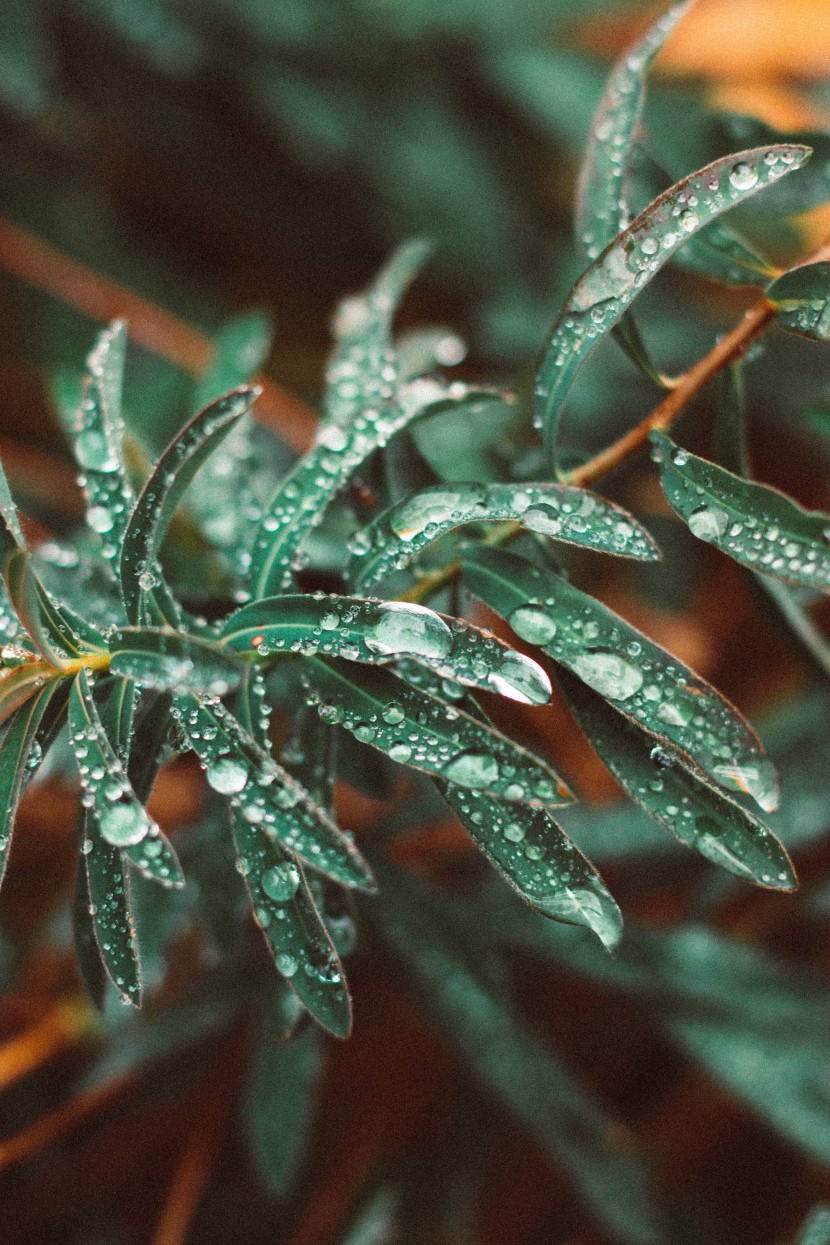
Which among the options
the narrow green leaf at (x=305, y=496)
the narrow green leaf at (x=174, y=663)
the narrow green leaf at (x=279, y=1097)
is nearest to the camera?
the narrow green leaf at (x=174, y=663)

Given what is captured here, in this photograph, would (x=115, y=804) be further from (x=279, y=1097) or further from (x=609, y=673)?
(x=279, y=1097)

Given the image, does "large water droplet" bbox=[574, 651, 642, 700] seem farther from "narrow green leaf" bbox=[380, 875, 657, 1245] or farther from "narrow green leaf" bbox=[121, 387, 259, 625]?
"narrow green leaf" bbox=[380, 875, 657, 1245]

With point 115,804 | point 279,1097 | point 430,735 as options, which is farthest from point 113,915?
point 279,1097

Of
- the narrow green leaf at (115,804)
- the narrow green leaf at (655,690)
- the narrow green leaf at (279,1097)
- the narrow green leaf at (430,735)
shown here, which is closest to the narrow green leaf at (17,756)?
the narrow green leaf at (115,804)

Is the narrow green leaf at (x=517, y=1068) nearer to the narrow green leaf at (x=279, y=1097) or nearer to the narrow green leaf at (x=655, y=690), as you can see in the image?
the narrow green leaf at (x=279, y=1097)

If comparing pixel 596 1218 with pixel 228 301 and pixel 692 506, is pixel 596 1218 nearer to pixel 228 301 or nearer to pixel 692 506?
pixel 692 506

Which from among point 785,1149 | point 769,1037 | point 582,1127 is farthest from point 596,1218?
point 785,1149
